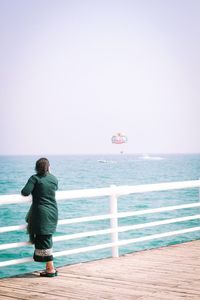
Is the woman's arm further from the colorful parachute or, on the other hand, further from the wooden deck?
the colorful parachute

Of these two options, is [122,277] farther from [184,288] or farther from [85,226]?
[85,226]

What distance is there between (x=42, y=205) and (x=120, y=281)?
1.35 metres

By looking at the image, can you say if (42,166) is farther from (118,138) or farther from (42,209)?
(118,138)

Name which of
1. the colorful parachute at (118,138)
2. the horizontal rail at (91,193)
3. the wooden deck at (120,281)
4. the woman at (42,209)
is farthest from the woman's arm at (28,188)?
the colorful parachute at (118,138)

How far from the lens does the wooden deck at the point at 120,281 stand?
286 inches

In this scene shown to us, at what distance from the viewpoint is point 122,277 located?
325 inches

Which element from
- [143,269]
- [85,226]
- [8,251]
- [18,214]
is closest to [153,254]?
[143,269]

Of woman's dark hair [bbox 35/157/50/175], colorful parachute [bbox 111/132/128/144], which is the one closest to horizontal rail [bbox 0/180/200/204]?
woman's dark hair [bbox 35/157/50/175]

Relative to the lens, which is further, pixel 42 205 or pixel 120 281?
pixel 42 205

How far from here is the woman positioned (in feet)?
26.8

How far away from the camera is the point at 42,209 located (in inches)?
321

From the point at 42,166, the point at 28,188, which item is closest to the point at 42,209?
the point at 28,188

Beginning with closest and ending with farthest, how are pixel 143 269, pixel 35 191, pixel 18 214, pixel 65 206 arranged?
1. pixel 35 191
2. pixel 143 269
3. pixel 18 214
4. pixel 65 206

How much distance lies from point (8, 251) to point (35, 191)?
30805 mm
